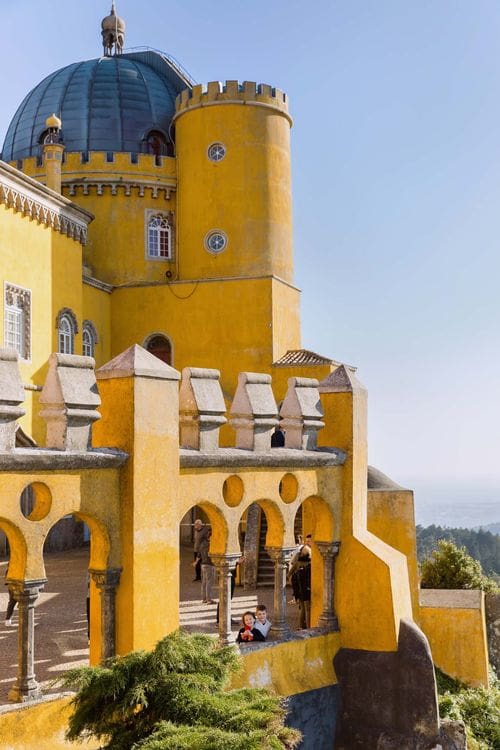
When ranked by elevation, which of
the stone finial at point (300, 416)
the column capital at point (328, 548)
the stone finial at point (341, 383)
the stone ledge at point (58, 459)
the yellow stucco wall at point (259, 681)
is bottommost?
the yellow stucco wall at point (259, 681)

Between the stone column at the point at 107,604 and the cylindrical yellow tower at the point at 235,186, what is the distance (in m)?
19.8

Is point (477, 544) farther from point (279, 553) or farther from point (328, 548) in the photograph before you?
point (279, 553)

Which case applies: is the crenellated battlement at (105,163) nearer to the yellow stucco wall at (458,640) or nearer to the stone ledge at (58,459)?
the yellow stucco wall at (458,640)

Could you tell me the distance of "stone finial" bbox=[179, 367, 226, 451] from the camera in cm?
1232

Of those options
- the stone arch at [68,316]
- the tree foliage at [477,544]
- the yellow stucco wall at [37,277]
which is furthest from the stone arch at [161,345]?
the tree foliage at [477,544]

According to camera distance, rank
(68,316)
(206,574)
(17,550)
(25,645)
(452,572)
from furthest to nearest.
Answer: (68,316) → (452,572) → (206,574) → (17,550) → (25,645)

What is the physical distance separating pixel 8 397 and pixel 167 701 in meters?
3.57

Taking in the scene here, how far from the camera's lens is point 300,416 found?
14.1 m

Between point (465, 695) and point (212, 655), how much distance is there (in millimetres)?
9210

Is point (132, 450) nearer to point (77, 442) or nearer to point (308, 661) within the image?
point (77, 442)

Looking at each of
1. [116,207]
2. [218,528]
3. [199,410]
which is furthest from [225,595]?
[116,207]

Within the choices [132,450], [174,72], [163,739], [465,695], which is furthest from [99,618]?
[174,72]

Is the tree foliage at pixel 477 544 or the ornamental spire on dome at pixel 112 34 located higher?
the ornamental spire on dome at pixel 112 34

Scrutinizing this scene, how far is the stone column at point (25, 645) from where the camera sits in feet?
33.1
